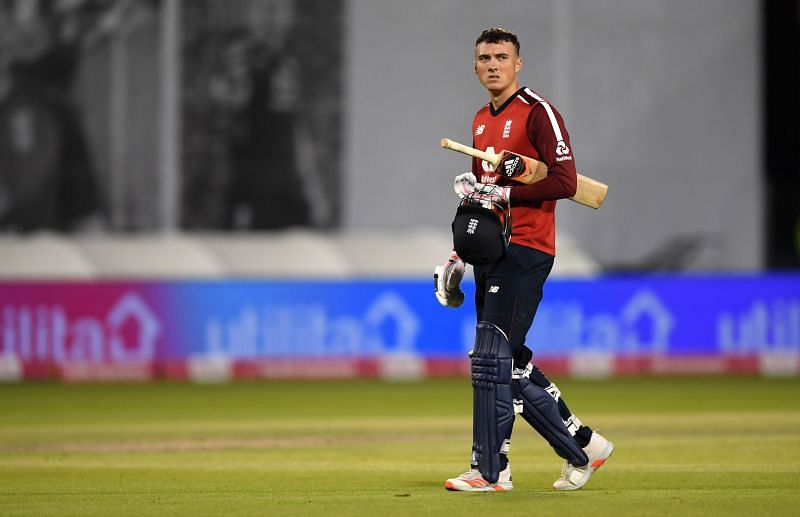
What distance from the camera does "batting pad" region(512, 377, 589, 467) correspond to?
26.1 feet

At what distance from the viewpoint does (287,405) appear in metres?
15.4

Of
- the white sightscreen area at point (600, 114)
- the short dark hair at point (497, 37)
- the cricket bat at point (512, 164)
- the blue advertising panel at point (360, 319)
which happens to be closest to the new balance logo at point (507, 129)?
the cricket bat at point (512, 164)

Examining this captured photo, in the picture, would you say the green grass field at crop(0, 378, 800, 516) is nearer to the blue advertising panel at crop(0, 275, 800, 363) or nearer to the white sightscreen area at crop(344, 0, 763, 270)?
the blue advertising panel at crop(0, 275, 800, 363)

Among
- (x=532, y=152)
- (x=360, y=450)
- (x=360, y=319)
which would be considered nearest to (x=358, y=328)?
(x=360, y=319)

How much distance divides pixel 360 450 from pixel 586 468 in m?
3.15

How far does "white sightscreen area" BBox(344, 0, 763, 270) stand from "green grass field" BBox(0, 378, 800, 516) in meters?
8.47

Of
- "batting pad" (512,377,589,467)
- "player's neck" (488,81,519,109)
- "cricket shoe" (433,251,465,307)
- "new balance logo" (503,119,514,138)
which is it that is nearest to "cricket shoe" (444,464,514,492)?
"batting pad" (512,377,589,467)

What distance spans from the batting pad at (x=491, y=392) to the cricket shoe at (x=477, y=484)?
8 centimetres

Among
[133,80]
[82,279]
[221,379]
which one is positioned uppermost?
[133,80]

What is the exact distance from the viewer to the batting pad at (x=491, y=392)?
773cm

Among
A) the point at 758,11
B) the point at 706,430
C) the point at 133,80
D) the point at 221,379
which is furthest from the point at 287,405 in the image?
the point at 758,11

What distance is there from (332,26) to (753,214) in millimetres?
7706

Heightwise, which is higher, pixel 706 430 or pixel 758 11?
Result: pixel 758 11

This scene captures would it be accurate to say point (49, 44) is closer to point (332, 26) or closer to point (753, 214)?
point (332, 26)
